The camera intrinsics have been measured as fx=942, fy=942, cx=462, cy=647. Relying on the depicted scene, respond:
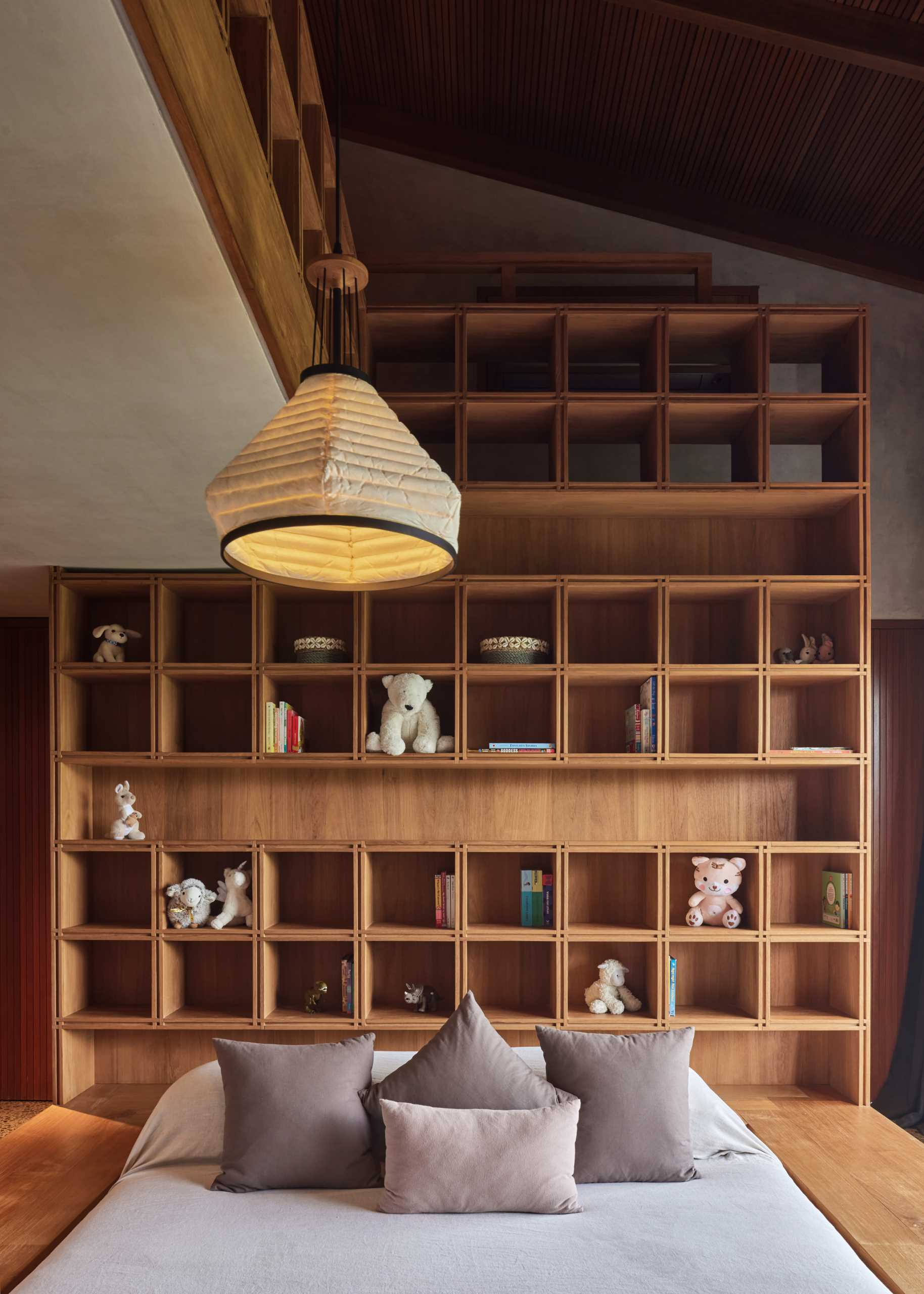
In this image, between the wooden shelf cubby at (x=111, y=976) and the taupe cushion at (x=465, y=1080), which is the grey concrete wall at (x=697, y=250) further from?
the wooden shelf cubby at (x=111, y=976)

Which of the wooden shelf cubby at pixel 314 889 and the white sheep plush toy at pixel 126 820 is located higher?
the white sheep plush toy at pixel 126 820

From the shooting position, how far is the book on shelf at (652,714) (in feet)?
11.0

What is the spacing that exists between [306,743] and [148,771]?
0.64 metres

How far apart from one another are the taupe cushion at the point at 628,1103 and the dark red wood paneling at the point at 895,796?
6.71 ft

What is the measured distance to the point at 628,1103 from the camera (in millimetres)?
2299

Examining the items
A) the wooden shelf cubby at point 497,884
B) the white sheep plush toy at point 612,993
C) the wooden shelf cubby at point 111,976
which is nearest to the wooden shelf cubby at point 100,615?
the wooden shelf cubby at point 111,976

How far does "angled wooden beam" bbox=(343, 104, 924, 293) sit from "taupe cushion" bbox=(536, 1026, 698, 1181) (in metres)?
3.36

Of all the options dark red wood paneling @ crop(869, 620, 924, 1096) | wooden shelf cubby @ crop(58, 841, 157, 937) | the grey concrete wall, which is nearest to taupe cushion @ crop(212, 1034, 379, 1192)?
wooden shelf cubby @ crop(58, 841, 157, 937)

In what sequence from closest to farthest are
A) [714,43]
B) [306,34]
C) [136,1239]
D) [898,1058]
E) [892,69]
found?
[136,1239] → [306,34] → [892,69] → [714,43] → [898,1058]

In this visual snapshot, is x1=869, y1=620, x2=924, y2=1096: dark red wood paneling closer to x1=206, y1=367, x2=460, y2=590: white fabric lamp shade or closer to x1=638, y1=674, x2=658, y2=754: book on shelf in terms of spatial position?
x1=638, y1=674, x2=658, y2=754: book on shelf

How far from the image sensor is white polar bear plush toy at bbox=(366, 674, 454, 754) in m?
3.38

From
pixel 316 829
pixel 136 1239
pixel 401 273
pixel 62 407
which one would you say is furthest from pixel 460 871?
pixel 401 273

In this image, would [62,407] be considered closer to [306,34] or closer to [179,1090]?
[306,34]

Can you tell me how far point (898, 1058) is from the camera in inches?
157
